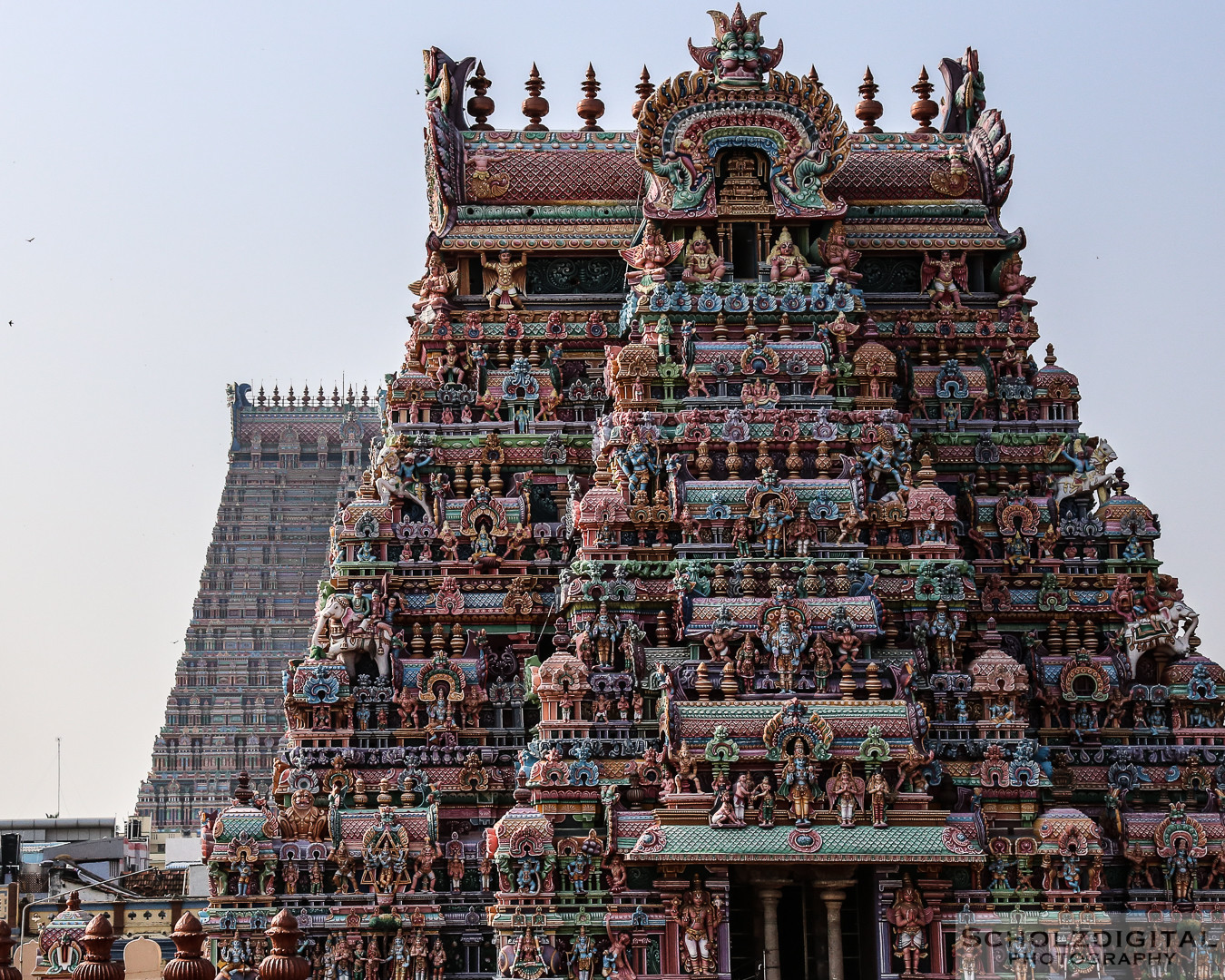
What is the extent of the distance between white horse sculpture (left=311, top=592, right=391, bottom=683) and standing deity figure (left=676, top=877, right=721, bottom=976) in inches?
316

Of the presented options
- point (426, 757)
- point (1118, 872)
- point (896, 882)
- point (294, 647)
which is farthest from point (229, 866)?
point (294, 647)

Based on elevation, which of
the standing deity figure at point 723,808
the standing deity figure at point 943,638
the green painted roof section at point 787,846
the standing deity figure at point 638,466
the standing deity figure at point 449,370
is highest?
the standing deity figure at point 449,370

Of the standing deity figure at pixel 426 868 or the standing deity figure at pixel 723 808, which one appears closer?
the standing deity figure at pixel 723 808

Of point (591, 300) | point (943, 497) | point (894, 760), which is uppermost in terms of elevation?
point (591, 300)

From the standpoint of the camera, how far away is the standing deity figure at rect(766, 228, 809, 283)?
50531 mm

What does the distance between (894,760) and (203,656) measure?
59228mm

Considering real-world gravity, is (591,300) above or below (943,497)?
above

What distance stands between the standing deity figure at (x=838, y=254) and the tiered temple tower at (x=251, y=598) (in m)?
Result: 49.4

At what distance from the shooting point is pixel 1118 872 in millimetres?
47531

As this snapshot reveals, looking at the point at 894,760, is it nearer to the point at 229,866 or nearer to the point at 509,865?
the point at 509,865

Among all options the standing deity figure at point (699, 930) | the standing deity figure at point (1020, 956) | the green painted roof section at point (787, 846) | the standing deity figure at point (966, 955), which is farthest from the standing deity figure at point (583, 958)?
the standing deity figure at point (1020, 956)

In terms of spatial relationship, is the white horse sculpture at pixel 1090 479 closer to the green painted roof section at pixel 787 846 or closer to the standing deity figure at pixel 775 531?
the standing deity figure at pixel 775 531

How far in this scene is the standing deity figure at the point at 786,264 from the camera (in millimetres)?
50531

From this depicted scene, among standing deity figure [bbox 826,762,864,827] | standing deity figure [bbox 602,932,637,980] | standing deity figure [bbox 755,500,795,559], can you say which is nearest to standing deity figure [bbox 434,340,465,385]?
standing deity figure [bbox 755,500,795,559]
